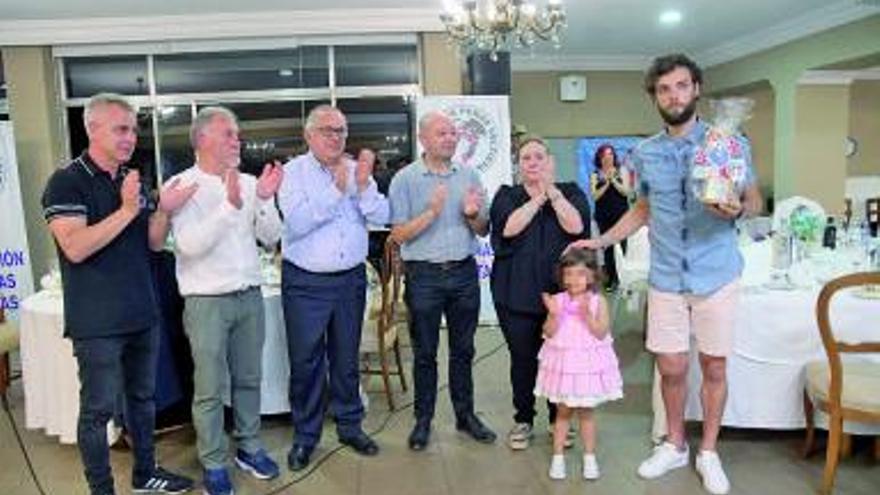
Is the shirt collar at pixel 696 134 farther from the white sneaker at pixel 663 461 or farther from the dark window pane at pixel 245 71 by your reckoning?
the dark window pane at pixel 245 71

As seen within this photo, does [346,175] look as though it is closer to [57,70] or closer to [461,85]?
[461,85]

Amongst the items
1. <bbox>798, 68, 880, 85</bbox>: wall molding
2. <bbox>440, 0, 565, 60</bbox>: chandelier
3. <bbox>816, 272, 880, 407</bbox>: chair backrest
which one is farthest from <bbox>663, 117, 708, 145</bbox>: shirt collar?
<bbox>798, 68, 880, 85</bbox>: wall molding

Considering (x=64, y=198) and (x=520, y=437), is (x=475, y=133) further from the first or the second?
(x=64, y=198)

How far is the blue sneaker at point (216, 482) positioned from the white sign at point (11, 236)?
3.69m

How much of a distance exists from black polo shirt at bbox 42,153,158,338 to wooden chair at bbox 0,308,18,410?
1991 millimetres

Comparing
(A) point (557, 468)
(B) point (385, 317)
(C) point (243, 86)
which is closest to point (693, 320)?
(A) point (557, 468)

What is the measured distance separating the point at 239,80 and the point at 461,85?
2.00m

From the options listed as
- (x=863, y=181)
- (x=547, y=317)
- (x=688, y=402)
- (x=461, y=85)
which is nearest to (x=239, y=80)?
(x=461, y=85)

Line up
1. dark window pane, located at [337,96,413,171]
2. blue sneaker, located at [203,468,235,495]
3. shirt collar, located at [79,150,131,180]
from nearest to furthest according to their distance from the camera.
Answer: shirt collar, located at [79,150,131,180]
blue sneaker, located at [203,468,235,495]
dark window pane, located at [337,96,413,171]

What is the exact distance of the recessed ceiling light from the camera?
6.08 metres

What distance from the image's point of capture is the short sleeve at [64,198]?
2.23m

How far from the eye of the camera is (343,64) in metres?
6.34

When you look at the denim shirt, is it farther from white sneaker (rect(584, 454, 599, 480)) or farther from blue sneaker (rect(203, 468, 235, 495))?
blue sneaker (rect(203, 468, 235, 495))

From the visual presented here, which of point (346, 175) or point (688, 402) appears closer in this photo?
point (346, 175)
